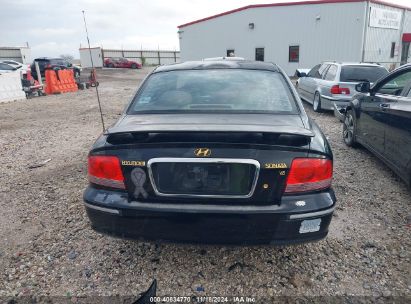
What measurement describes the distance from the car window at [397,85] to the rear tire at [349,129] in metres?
0.83

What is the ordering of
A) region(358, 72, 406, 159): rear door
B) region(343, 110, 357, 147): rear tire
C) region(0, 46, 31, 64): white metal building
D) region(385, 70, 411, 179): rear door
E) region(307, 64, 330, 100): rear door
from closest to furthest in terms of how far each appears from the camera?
region(385, 70, 411, 179): rear door, region(358, 72, 406, 159): rear door, region(343, 110, 357, 147): rear tire, region(307, 64, 330, 100): rear door, region(0, 46, 31, 64): white metal building

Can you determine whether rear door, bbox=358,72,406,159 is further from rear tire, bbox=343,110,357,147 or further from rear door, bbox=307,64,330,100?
rear door, bbox=307,64,330,100

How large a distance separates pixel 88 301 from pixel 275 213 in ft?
4.93

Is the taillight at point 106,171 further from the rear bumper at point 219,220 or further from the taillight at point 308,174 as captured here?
the taillight at point 308,174

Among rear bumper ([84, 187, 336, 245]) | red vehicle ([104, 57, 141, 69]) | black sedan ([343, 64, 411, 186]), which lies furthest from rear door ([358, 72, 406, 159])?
red vehicle ([104, 57, 141, 69])

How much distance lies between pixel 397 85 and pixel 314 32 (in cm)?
1916

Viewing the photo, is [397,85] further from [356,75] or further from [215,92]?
[356,75]

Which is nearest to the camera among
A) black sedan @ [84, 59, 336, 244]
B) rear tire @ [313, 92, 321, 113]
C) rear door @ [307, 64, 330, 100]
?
black sedan @ [84, 59, 336, 244]

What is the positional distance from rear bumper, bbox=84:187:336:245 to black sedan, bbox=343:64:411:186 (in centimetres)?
207

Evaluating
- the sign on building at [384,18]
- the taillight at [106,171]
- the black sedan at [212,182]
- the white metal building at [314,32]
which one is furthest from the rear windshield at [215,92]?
the sign on building at [384,18]

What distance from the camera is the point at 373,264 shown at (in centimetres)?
252

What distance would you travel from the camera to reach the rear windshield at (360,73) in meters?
7.61

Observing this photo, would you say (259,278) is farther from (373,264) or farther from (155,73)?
(155,73)

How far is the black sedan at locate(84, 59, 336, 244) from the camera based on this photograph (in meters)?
1.93
